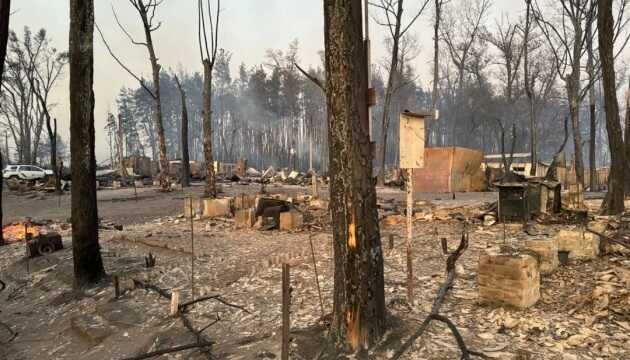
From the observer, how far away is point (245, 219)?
35.2 feet

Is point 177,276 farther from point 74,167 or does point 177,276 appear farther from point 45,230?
point 45,230

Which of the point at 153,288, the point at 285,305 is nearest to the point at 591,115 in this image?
the point at 153,288

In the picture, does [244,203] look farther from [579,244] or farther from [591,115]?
[591,115]

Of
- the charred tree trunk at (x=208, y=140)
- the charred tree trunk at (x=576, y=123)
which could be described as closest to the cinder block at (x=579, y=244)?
the charred tree trunk at (x=208, y=140)

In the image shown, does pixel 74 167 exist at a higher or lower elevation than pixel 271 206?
higher

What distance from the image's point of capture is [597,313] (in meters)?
3.91

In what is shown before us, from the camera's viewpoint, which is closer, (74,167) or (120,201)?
(74,167)

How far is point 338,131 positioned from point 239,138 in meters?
63.7

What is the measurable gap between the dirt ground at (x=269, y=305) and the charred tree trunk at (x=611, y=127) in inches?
68.5

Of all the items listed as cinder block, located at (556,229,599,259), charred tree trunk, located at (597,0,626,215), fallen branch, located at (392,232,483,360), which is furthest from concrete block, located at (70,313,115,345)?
charred tree trunk, located at (597,0,626,215)

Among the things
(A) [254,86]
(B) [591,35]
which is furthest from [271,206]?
(A) [254,86]

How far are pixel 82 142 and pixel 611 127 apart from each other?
10822mm

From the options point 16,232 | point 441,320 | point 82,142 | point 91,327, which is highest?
point 82,142

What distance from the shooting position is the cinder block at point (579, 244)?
18.3ft
